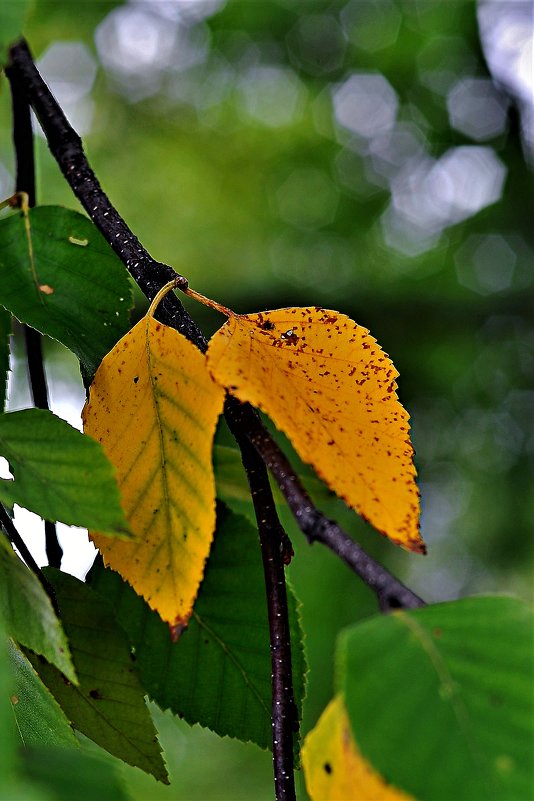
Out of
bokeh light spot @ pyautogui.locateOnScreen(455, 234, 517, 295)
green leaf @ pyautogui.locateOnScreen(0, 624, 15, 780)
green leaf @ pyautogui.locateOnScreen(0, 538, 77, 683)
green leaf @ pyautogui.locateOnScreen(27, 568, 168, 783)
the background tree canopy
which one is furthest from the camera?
bokeh light spot @ pyautogui.locateOnScreen(455, 234, 517, 295)

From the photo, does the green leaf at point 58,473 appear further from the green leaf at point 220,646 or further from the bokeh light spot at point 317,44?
the bokeh light spot at point 317,44

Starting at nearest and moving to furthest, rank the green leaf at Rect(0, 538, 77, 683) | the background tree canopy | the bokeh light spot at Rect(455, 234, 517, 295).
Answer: the green leaf at Rect(0, 538, 77, 683) → the background tree canopy → the bokeh light spot at Rect(455, 234, 517, 295)

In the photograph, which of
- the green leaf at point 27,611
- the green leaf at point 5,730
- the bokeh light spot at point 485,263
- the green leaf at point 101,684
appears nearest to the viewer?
the green leaf at point 5,730

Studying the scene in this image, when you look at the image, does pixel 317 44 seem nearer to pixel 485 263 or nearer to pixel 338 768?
pixel 485 263

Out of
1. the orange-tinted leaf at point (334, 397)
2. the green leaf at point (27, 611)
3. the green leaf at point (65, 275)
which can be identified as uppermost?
the green leaf at point (65, 275)

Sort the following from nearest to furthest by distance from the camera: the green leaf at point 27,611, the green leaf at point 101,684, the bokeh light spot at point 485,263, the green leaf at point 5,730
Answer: the green leaf at point 5,730 → the green leaf at point 27,611 → the green leaf at point 101,684 → the bokeh light spot at point 485,263

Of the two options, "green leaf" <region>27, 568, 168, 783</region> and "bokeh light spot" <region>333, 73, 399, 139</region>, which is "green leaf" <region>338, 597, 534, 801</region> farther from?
"bokeh light spot" <region>333, 73, 399, 139</region>

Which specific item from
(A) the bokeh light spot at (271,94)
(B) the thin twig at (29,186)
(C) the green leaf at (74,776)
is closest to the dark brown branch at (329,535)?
(C) the green leaf at (74,776)

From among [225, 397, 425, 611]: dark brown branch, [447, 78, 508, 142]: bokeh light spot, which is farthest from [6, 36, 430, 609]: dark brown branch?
[447, 78, 508, 142]: bokeh light spot
